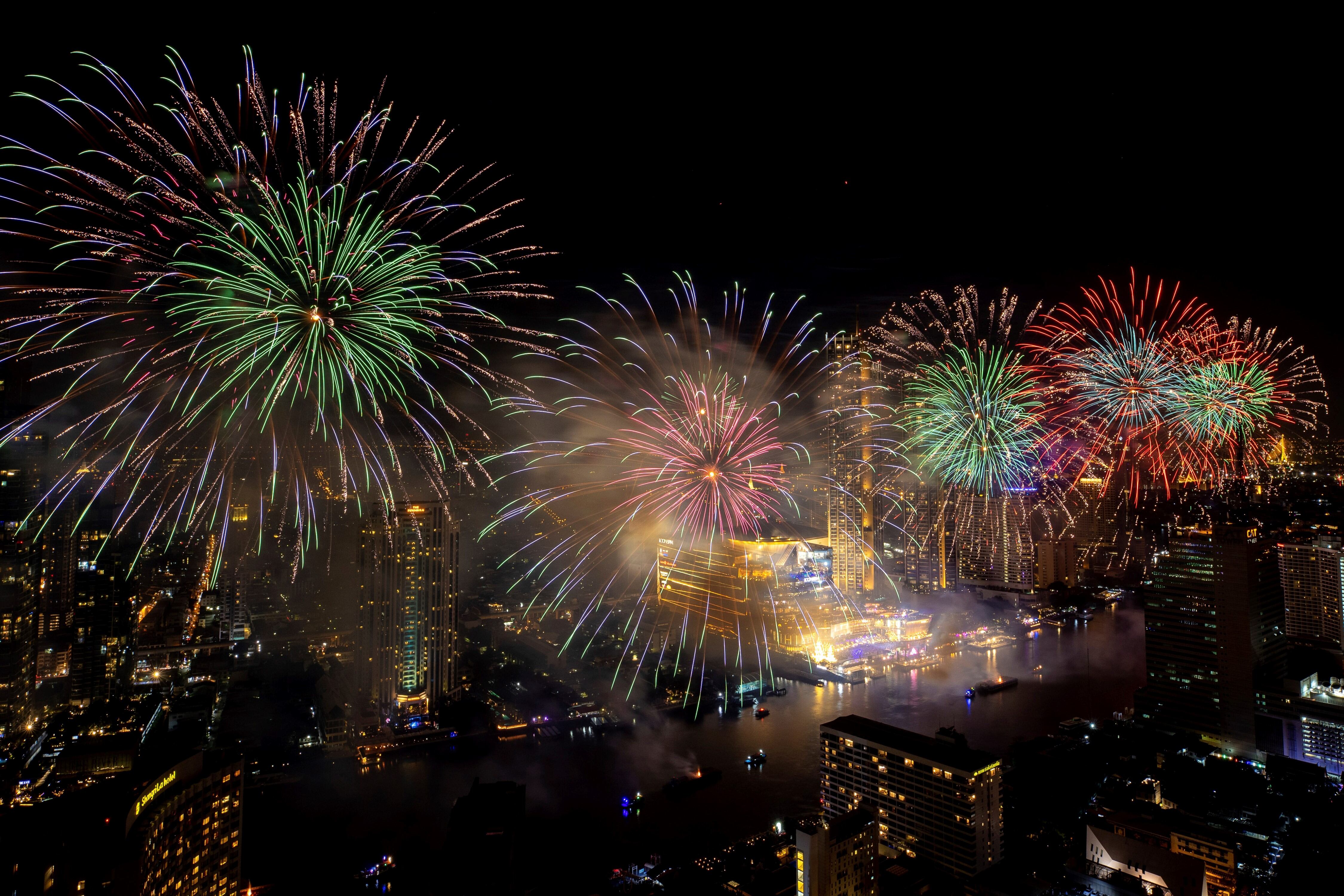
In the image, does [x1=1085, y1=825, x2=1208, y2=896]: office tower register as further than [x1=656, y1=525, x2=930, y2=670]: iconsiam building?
No

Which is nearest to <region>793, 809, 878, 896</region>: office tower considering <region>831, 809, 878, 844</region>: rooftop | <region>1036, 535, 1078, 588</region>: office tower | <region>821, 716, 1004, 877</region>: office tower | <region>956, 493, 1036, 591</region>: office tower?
<region>831, 809, 878, 844</region>: rooftop

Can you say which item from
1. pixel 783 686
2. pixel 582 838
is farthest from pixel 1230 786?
pixel 582 838

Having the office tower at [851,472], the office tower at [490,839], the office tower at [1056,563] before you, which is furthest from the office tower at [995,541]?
the office tower at [490,839]

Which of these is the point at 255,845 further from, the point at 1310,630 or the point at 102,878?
the point at 1310,630

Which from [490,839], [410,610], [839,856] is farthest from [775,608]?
[490,839]

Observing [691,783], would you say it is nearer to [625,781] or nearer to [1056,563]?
[625,781]

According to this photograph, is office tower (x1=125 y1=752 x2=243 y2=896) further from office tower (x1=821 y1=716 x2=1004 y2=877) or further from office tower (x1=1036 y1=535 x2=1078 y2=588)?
office tower (x1=1036 y1=535 x2=1078 y2=588)
